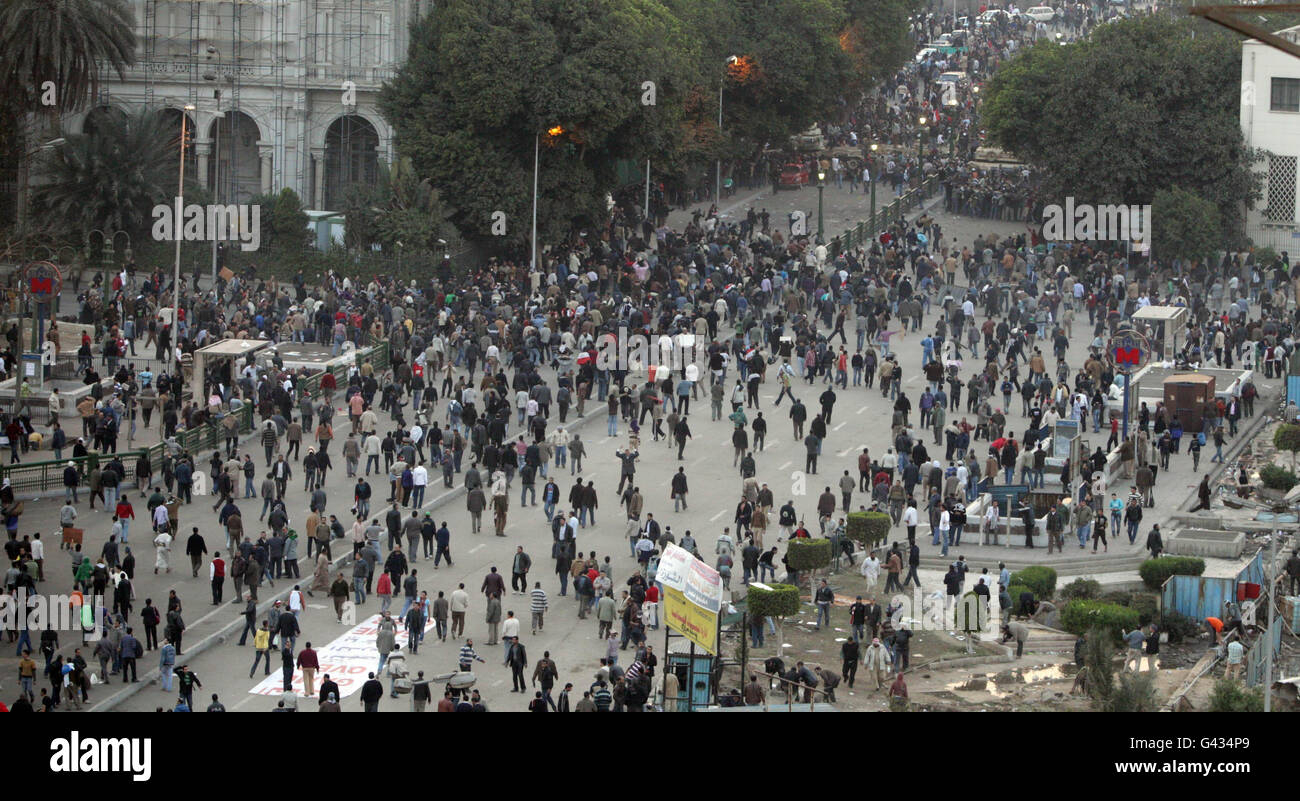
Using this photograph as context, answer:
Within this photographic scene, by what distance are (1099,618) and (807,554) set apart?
4786 mm

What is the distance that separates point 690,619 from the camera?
84.4 feet

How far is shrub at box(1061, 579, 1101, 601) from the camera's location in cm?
3622

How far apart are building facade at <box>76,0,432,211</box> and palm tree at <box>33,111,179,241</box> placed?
20.0 ft

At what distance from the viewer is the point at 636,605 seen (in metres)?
32.4

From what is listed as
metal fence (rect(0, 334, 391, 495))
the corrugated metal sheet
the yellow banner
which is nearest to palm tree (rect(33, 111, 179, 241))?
metal fence (rect(0, 334, 391, 495))

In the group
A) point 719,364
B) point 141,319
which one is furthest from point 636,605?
point 141,319

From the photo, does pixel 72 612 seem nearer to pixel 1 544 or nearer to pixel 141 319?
pixel 1 544

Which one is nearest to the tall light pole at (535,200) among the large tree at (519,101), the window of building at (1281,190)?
the large tree at (519,101)

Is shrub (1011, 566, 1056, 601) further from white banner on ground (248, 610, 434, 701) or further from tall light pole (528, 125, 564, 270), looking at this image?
tall light pole (528, 125, 564, 270)

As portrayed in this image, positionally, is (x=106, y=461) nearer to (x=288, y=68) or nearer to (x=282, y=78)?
(x=282, y=78)

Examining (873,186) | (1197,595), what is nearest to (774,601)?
(1197,595)

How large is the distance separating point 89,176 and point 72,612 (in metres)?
31.3
